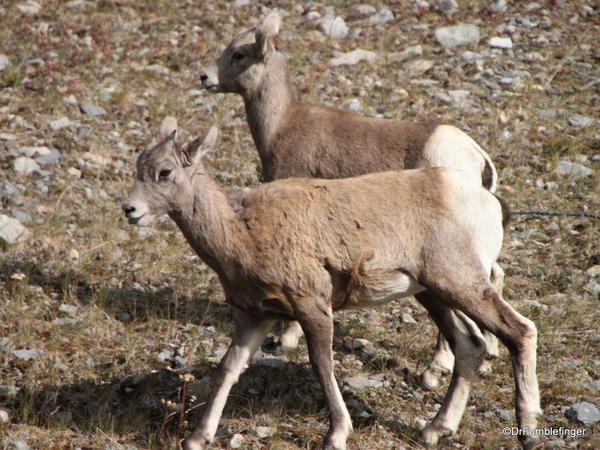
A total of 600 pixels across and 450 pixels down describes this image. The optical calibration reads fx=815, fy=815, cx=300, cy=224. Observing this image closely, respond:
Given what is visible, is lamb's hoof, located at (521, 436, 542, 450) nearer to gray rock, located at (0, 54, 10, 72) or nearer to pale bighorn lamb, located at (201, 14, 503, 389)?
pale bighorn lamb, located at (201, 14, 503, 389)

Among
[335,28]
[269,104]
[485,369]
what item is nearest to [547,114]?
[335,28]

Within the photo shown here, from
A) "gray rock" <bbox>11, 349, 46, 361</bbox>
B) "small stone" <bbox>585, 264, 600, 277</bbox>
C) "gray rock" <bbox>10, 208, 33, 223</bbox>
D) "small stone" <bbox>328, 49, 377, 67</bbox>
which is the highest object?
"gray rock" <bbox>10, 208, 33, 223</bbox>

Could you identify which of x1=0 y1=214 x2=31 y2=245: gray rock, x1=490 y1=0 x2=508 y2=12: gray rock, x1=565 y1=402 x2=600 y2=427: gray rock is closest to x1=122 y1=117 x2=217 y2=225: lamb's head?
x1=0 y1=214 x2=31 y2=245: gray rock

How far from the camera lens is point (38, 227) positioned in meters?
9.43

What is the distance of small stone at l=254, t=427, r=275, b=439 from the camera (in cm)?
638

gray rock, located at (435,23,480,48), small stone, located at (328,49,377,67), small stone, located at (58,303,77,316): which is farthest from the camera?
gray rock, located at (435,23,480,48)

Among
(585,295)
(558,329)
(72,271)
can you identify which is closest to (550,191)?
(585,295)

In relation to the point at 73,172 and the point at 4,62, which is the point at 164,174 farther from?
the point at 4,62

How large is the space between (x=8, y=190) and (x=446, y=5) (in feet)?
28.9

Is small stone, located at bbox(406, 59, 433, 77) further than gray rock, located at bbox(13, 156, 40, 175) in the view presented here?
Yes

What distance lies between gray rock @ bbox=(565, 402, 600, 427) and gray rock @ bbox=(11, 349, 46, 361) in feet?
15.0

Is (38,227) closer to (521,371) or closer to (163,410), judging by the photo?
(163,410)

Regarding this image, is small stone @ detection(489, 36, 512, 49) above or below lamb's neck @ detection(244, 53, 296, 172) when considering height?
below

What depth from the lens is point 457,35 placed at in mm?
14180
